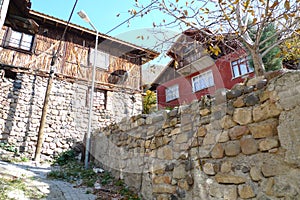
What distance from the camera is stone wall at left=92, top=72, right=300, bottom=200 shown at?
5.57 feet

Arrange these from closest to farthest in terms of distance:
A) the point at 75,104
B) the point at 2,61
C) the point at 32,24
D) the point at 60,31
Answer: the point at 32,24
the point at 2,61
the point at 75,104
the point at 60,31

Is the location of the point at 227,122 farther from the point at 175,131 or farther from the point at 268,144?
the point at 175,131

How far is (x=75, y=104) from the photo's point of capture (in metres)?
8.39

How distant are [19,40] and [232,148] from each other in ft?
29.4

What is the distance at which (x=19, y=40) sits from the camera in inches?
316

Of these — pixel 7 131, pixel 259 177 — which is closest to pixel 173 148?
pixel 259 177

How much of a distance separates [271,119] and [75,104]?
7790mm

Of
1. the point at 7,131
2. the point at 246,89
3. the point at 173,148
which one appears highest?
the point at 7,131

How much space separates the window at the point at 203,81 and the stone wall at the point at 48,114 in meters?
5.97

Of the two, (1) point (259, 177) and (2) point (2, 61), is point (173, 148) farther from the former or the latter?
(2) point (2, 61)

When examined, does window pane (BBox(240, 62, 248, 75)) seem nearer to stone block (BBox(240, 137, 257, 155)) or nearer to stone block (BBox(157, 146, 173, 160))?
stone block (BBox(157, 146, 173, 160))

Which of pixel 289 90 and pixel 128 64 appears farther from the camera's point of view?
pixel 128 64

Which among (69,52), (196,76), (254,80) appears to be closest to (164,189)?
(254,80)

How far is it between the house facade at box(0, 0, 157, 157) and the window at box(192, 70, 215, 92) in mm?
3912
